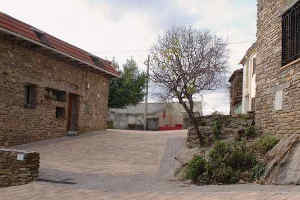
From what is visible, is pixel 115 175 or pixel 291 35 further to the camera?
pixel 115 175

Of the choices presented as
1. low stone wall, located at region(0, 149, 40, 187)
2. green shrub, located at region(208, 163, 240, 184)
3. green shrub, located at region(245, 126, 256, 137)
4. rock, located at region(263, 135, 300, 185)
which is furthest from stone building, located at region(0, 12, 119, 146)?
rock, located at region(263, 135, 300, 185)

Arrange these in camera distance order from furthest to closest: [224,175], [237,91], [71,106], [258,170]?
[237,91] < [71,106] < [258,170] < [224,175]

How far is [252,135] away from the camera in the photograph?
11211 mm

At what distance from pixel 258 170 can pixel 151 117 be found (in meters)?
30.9

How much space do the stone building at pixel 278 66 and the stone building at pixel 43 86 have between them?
956 centimetres

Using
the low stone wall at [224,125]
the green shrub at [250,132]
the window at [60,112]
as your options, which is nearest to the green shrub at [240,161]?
the green shrub at [250,132]

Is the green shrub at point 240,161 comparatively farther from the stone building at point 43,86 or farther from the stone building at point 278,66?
the stone building at point 43,86

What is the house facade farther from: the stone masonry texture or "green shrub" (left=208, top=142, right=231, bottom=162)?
"green shrub" (left=208, top=142, right=231, bottom=162)

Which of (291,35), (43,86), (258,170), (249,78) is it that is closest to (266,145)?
(258,170)

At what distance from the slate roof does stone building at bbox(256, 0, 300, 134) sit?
9.46 metres

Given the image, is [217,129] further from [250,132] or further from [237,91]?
[237,91]

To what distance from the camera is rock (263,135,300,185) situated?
21.4 feet

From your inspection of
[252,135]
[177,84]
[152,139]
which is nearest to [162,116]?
[152,139]

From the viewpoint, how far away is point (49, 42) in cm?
1582
